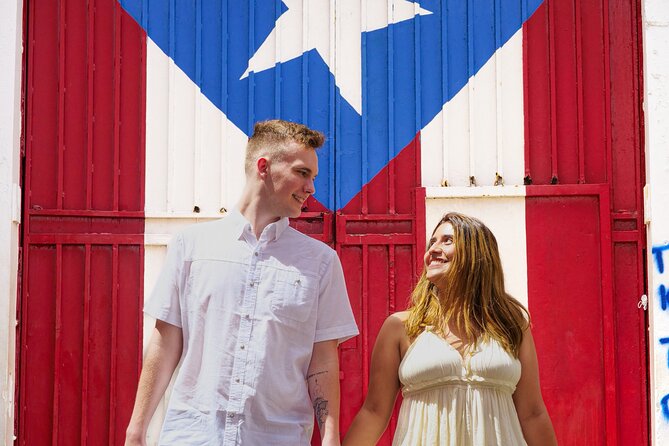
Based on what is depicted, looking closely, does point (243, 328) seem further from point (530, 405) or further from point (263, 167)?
point (530, 405)

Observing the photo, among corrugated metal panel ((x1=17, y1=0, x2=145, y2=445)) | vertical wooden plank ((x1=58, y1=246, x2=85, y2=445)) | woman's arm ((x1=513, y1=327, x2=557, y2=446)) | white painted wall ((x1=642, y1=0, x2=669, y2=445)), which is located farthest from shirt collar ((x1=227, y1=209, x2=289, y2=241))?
white painted wall ((x1=642, y1=0, x2=669, y2=445))

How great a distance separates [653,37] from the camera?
4566mm

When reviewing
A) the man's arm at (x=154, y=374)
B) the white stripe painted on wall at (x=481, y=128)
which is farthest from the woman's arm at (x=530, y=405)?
the white stripe painted on wall at (x=481, y=128)

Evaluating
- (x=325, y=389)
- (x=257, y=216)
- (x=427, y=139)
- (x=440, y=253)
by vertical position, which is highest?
(x=427, y=139)

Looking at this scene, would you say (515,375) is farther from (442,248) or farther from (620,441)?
(620,441)

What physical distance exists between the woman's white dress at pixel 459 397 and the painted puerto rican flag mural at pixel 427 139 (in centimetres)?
151

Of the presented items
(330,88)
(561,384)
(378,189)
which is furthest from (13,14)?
(561,384)

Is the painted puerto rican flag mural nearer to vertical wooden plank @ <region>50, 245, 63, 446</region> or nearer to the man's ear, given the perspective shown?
vertical wooden plank @ <region>50, 245, 63, 446</region>

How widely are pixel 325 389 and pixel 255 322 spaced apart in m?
0.35

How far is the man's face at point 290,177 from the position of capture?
3.05 metres

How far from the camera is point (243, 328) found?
2887 mm

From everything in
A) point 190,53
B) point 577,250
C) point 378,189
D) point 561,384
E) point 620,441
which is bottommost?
point 620,441

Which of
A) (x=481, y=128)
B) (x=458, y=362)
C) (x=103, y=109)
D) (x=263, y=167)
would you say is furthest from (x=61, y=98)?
(x=458, y=362)

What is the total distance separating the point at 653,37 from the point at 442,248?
6.70 feet
